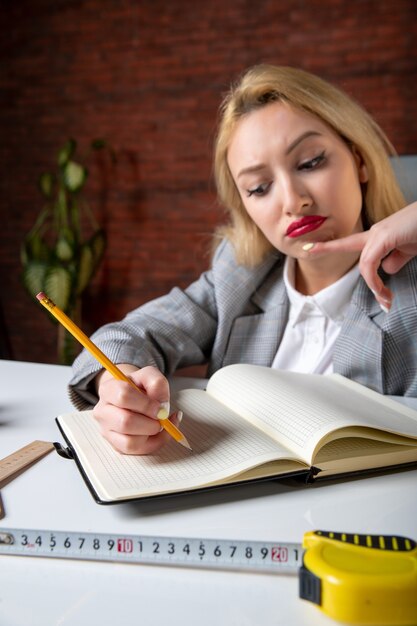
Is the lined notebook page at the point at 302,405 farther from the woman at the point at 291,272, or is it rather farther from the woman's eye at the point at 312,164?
the woman's eye at the point at 312,164

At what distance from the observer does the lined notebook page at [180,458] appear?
25.6 inches

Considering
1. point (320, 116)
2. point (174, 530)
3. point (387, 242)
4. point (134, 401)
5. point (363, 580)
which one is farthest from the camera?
point (320, 116)

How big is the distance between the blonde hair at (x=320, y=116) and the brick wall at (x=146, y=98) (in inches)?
90.3

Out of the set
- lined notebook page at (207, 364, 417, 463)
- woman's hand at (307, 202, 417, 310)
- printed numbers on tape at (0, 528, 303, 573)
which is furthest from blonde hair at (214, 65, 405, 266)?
printed numbers on tape at (0, 528, 303, 573)

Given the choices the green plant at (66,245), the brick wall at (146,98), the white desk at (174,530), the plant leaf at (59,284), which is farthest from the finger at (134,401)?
the brick wall at (146,98)

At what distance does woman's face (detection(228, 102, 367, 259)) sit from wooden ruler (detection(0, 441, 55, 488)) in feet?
2.12

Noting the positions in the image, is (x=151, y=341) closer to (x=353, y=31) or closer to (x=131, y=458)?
(x=131, y=458)

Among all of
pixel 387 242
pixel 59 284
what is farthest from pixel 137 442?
pixel 59 284

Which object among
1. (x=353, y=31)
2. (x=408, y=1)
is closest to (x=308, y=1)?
(x=353, y=31)

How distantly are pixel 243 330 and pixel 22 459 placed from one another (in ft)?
2.31

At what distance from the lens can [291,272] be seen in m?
1.43

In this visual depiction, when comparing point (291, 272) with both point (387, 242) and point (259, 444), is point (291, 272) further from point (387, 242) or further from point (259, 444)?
point (259, 444)

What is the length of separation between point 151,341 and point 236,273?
0.97 feet

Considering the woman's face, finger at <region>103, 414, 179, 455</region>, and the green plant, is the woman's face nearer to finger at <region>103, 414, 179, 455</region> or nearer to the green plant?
finger at <region>103, 414, 179, 455</region>
